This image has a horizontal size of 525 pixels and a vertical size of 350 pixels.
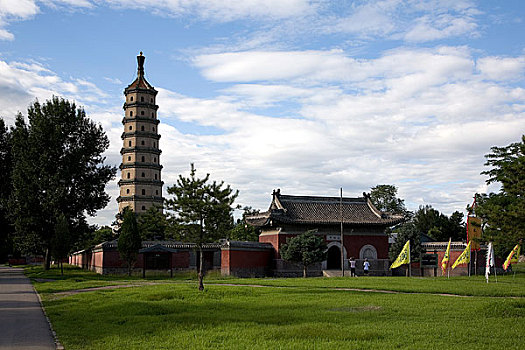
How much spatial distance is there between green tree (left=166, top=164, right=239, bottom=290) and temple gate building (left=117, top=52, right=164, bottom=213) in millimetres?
37631

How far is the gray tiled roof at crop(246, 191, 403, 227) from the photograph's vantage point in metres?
41.4

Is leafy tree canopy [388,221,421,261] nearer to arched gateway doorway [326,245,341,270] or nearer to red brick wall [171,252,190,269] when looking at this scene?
arched gateway doorway [326,245,341,270]

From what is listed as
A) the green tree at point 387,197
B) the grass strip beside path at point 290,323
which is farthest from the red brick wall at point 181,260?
the green tree at point 387,197

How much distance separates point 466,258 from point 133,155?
3928cm

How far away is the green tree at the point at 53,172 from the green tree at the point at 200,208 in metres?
21.8

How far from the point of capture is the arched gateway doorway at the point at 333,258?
4284cm

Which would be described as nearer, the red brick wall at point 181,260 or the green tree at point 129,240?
the green tree at point 129,240

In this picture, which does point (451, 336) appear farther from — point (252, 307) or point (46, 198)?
point (46, 198)

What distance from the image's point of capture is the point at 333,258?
4322 centimetres

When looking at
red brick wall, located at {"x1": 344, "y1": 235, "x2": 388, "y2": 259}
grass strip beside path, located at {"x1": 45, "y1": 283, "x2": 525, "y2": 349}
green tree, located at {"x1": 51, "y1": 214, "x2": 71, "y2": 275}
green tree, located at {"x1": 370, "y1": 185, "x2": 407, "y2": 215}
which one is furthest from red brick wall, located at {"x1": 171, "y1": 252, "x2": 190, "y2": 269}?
green tree, located at {"x1": 370, "y1": 185, "x2": 407, "y2": 215}

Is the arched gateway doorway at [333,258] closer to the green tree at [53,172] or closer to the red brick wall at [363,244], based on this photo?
the red brick wall at [363,244]

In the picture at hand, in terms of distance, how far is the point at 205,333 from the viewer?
36.7ft

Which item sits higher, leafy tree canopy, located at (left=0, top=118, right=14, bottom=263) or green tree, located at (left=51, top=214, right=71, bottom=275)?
leafy tree canopy, located at (left=0, top=118, right=14, bottom=263)

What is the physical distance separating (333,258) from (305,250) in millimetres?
6406
